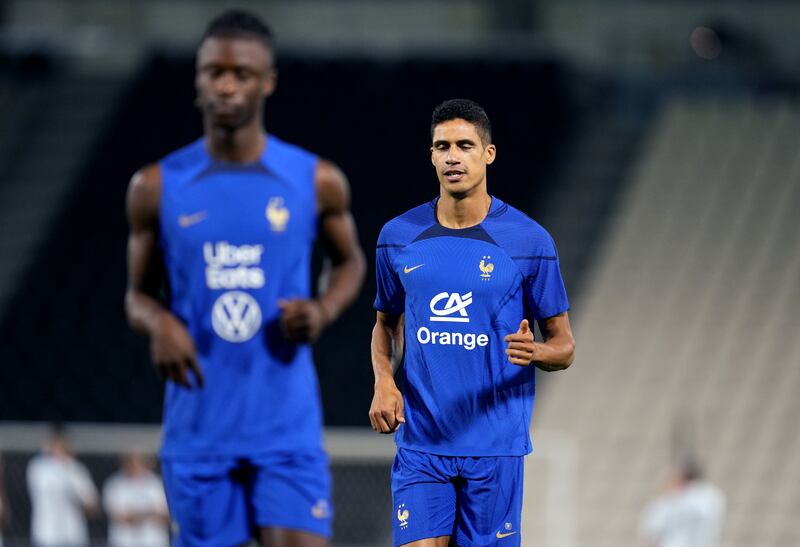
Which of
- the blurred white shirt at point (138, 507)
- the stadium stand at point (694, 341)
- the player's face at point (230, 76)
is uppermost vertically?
the player's face at point (230, 76)

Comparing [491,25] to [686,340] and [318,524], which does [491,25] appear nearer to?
[686,340]

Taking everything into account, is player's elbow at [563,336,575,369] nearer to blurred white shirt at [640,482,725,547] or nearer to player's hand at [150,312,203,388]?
player's hand at [150,312,203,388]

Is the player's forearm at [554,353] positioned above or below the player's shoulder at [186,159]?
below

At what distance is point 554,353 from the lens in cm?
434

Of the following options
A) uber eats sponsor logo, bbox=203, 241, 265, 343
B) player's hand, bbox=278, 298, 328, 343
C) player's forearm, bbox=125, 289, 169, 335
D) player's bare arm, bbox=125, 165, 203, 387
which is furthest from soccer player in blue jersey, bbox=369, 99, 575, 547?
player's forearm, bbox=125, 289, 169, 335

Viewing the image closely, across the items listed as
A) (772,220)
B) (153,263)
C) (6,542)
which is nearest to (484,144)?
(153,263)

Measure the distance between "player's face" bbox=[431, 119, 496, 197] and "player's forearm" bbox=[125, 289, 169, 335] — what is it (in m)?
1.11

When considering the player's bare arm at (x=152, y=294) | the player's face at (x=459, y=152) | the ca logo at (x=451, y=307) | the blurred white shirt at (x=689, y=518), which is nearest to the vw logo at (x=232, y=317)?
the player's bare arm at (x=152, y=294)

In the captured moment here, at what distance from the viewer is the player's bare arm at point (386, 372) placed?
14.5 feet

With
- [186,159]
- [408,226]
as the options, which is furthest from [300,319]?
[186,159]

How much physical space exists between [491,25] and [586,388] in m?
6.18

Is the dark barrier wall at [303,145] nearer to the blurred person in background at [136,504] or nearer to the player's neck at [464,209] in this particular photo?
the blurred person in background at [136,504]

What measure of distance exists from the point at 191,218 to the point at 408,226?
776 mm

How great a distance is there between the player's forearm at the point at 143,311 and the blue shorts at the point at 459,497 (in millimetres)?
873
